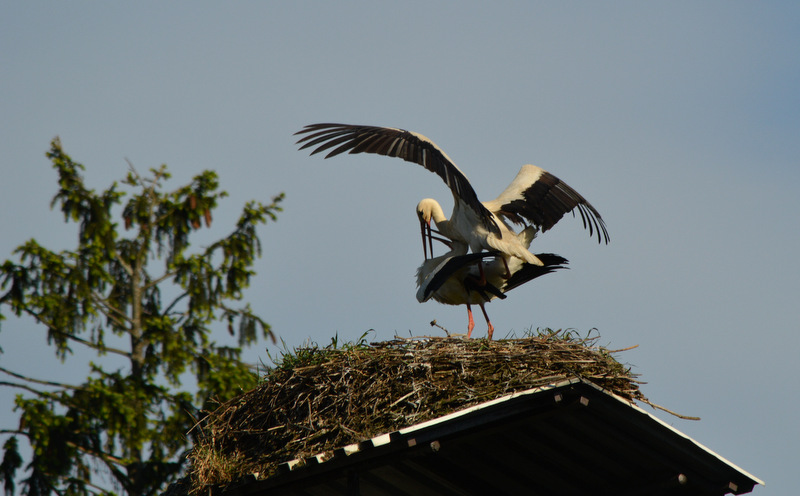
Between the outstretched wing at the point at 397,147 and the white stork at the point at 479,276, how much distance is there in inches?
26.5

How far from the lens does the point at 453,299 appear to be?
9453mm

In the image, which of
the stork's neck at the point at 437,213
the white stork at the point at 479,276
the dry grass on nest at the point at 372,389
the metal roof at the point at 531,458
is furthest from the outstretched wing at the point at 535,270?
the metal roof at the point at 531,458

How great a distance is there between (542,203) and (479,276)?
86cm

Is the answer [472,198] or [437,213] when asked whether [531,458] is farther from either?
[437,213]

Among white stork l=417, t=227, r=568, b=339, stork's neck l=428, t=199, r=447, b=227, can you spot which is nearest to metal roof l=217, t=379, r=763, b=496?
white stork l=417, t=227, r=568, b=339

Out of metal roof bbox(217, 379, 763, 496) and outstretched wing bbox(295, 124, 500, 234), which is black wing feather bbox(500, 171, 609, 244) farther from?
metal roof bbox(217, 379, 763, 496)

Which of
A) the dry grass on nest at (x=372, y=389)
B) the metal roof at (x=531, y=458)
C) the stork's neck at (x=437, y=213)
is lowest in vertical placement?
the metal roof at (x=531, y=458)

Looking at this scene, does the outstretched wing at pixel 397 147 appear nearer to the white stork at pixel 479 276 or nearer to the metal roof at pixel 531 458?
the white stork at pixel 479 276

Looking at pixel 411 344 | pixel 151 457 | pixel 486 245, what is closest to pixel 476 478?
pixel 411 344

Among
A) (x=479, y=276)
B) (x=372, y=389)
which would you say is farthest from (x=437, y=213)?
(x=372, y=389)

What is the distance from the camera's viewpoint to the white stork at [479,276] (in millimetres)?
9148

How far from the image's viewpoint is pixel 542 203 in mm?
9344

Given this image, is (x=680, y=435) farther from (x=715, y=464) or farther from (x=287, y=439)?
(x=287, y=439)

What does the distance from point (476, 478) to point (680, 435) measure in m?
1.64
